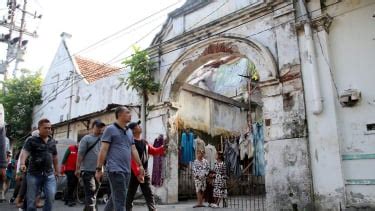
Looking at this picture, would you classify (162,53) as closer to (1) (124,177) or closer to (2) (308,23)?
(2) (308,23)

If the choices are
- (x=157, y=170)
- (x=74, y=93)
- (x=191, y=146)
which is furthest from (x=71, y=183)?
(x=74, y=93)

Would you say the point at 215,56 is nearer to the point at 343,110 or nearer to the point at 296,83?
the point at 296,83

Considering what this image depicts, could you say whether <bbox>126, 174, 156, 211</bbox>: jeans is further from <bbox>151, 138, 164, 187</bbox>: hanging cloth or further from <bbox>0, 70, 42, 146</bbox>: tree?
<bbox>0, 70, 42, 146</bbox>: tree

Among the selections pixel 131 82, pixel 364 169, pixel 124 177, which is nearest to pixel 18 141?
pixel 131 82

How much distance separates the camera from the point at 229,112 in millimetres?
15305

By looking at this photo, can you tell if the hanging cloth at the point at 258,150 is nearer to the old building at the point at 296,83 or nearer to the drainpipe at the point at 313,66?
the old building at the point at 296,83

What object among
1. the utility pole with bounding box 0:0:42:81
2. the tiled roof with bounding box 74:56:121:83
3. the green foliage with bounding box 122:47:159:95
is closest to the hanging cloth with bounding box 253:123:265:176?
the green foliage with bounding box 122:47:159:95

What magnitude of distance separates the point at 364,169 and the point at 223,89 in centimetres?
1128

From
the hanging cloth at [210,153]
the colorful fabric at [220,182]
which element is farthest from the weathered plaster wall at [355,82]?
the hanging cloth at [210,153]

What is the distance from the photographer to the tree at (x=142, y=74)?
10.9 m

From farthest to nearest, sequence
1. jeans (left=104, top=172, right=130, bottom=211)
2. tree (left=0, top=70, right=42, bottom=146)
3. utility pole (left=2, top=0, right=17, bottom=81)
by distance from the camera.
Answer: utility pole (left=2, top=0, right=17, bottom=81)
tree (left=0, top=70, right=42, bottom=146)
jeans (left=104, top=172, right=130, bottom=211)

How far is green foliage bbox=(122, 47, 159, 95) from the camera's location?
35.9 ft

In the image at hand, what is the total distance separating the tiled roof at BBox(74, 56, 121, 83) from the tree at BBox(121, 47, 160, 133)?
5.38 m

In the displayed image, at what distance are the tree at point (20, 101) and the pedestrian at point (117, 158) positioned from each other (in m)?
15.5
